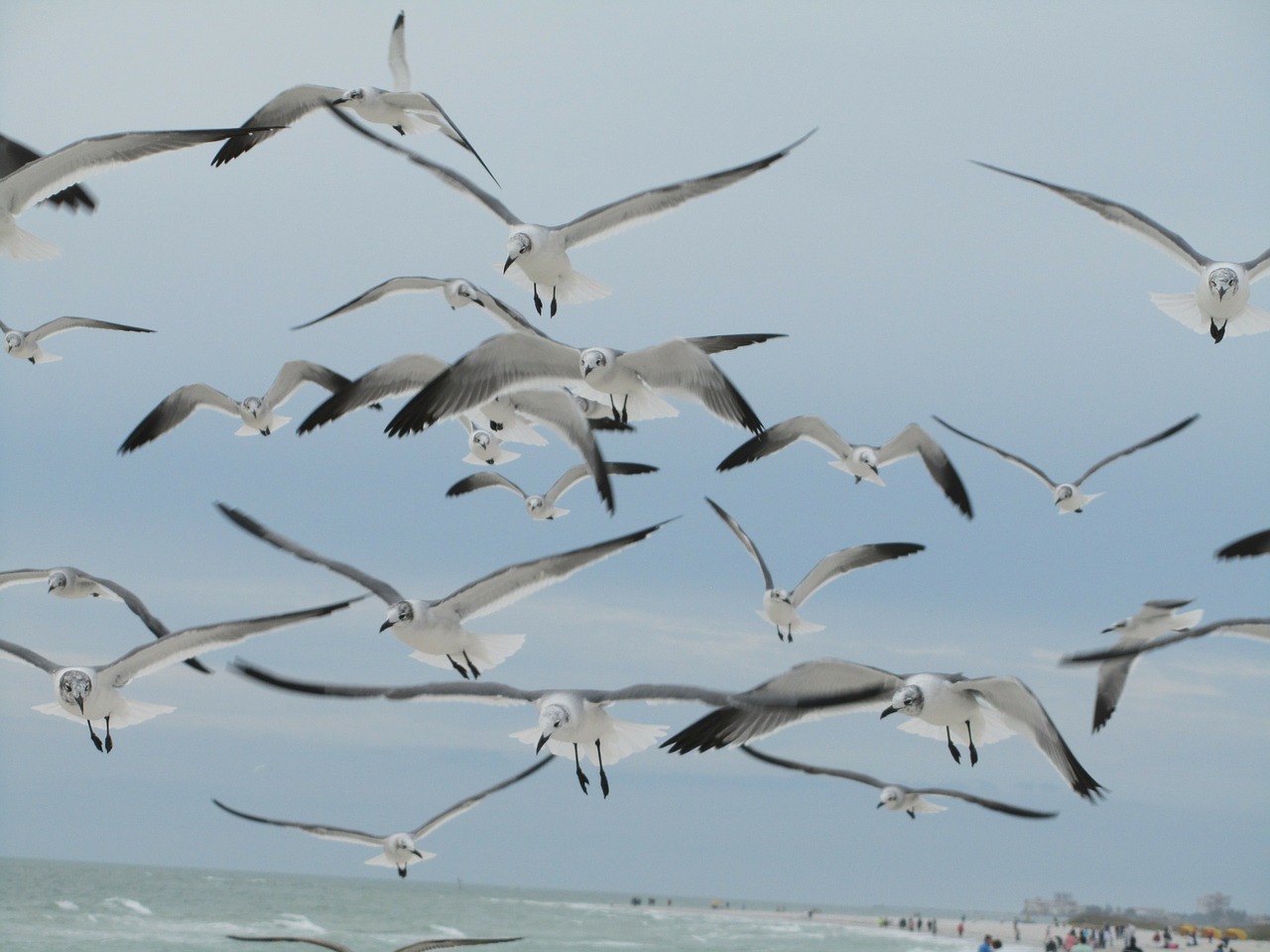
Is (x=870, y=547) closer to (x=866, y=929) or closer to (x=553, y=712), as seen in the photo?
(x=553, y=712)

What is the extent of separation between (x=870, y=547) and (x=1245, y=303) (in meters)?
4.54

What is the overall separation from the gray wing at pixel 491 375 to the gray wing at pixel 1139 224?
4.18 meters

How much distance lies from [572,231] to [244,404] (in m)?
5.50

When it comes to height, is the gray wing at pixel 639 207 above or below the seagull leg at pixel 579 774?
above

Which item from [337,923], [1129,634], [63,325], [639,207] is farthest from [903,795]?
[337,923]

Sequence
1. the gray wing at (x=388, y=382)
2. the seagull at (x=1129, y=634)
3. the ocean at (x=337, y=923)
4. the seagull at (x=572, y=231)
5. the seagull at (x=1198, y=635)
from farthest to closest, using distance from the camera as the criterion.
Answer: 1. the ocean at (x=337, y=923)
2. the seagull at (x=1129, y=634)
3. the gray wing at (x=388, y=382)
4. the seagull at (x=572, y=231)
5. the seagull at (x=1198, y=635)

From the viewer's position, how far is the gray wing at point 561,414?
38.7 ft

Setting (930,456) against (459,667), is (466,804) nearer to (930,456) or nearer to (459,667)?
(459,667)

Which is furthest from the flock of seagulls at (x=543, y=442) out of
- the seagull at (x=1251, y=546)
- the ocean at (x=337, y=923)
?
the ocean at (x=337, y=923)

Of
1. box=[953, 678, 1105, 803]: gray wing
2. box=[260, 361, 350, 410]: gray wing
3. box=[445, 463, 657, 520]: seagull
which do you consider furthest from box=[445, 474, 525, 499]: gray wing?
box=[953, 678, 1105, 803]: gray wing

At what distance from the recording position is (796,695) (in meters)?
9.23

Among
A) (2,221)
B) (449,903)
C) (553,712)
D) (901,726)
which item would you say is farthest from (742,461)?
(449,903)

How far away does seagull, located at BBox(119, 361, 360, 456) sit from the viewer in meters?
15.3

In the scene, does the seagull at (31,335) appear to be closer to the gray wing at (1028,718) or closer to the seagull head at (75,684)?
the seagull head at (75,684)
